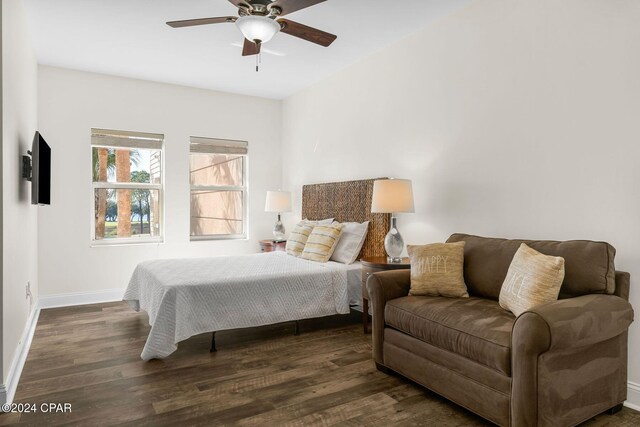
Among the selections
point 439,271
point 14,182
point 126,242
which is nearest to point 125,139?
point 126,242

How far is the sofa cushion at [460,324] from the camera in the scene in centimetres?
197

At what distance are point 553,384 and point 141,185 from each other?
4.86 metres

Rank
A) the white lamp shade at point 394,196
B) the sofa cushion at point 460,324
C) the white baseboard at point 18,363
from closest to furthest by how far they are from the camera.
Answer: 1. the sofa cushion at point 460,324
2. the white baseboard at point 18,363
3. the white lamp shade at point 394,196

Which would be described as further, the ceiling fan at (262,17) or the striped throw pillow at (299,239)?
the striped throw pillow at (299,239)

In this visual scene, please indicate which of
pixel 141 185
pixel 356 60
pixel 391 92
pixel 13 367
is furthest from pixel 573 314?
pixel 141 185

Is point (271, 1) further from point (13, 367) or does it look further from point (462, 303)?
point (13, 367)

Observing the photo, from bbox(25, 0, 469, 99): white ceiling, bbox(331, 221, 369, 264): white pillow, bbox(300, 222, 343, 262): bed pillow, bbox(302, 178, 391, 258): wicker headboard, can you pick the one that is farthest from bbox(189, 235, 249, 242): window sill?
bbox(331, 221, 369, 264): white pillow

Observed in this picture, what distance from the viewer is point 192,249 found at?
18.0ft

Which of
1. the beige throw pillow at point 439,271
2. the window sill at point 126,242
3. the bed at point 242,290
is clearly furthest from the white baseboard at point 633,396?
the window sill at point 126,242

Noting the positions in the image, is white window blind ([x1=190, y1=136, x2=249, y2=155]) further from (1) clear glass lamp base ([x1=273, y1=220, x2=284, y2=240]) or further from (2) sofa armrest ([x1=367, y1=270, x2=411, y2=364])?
(2) sofa armrest ([x1=367, y1=270, x2=411, y2=364])

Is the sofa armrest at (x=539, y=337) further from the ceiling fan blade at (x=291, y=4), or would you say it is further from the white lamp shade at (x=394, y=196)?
the ceiling fan blade at (x=291, y=4)

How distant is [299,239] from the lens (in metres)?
4.55

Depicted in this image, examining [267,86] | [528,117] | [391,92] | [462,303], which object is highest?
[267,86]

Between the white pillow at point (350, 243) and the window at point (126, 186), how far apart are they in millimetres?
2557
